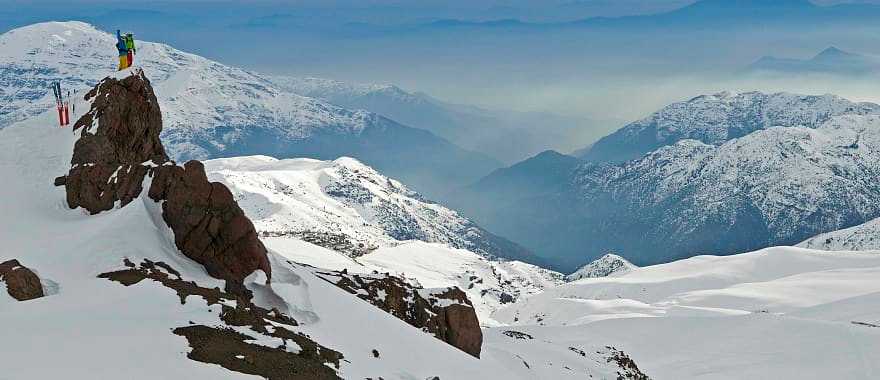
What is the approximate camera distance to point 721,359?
4493 inches

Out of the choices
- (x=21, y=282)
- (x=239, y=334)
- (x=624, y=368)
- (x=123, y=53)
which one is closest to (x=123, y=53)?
(x=123, y=53)

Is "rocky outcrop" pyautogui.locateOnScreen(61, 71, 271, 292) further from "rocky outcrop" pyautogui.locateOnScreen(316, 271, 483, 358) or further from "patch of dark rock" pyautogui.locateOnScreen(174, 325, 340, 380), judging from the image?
"rocky outcrop" pyautogui.locateOnScreen(316, 271, 483, 358)

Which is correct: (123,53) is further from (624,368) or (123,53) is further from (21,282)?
(624,368)

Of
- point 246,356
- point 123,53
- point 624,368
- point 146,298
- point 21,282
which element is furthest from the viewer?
point 624,368

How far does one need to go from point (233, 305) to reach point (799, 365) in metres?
95.9

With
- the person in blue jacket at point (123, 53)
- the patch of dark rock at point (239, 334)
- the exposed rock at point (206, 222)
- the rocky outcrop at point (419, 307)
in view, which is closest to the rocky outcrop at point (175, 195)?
the exposed rock at point (206, 222)

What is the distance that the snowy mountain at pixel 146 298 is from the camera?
32.2 m

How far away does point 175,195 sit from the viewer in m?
47.9

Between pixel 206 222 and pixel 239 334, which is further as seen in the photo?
pixel 206 222

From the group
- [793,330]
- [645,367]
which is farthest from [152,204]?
[793,330]

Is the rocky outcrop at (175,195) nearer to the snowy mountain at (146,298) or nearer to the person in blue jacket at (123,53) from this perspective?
the snowy mountain at (146,298)

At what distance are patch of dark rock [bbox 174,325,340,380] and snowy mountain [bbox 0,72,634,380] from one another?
0.32ft

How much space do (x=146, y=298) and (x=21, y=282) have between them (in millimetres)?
6364

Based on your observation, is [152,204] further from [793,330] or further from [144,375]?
[793,330]
